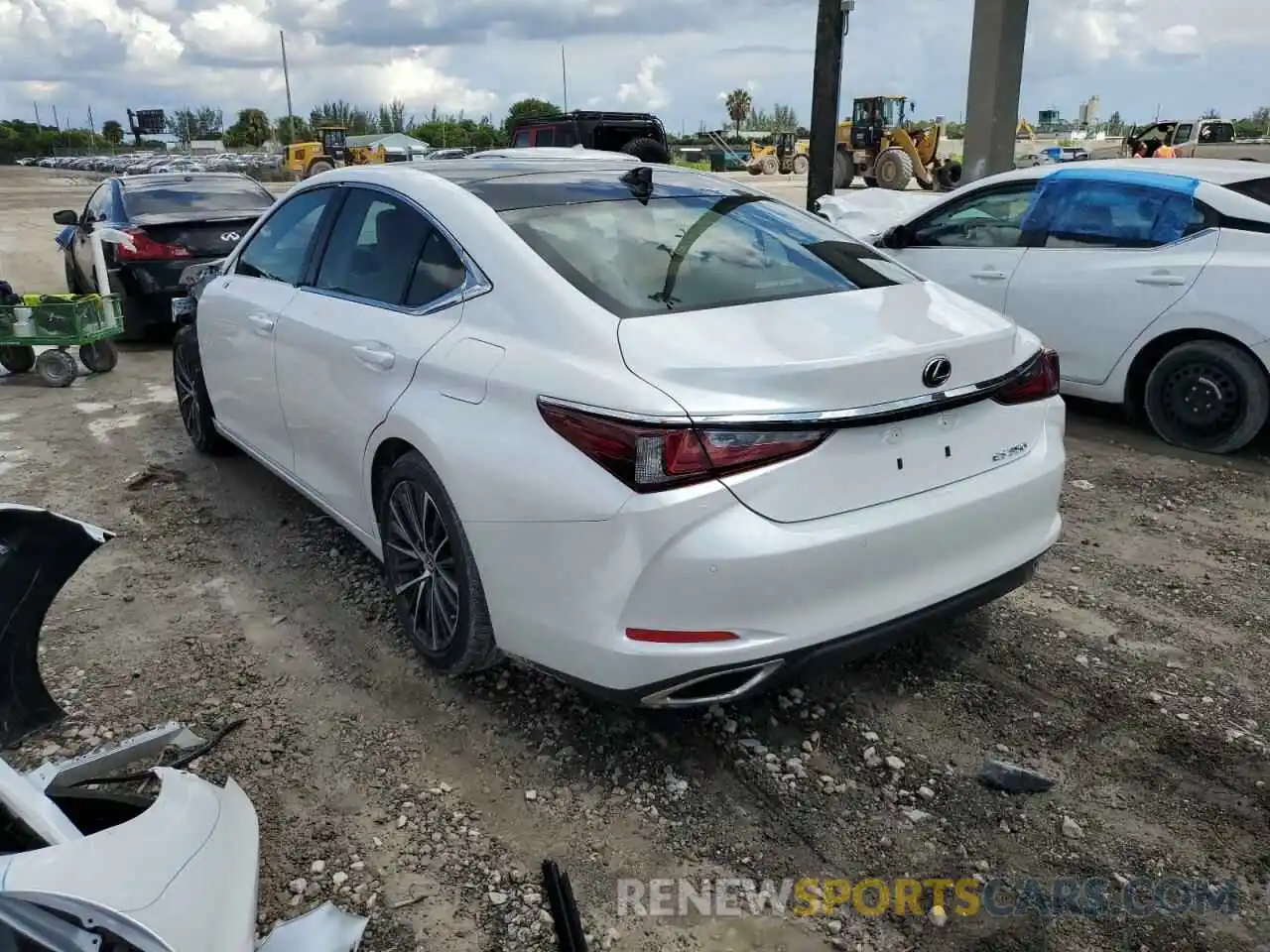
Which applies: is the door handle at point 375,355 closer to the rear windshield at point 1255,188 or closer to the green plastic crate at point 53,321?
the rear windshield at point 1255,188

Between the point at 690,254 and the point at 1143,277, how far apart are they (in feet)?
12.1

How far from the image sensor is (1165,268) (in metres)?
5.68

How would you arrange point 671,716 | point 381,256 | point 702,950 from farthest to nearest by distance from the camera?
Answer: point 381,256 < point 671,716 < point 702,950

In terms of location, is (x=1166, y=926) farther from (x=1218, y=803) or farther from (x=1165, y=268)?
(x=1165, y=268)

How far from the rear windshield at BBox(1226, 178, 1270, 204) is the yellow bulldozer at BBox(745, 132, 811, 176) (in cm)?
3733

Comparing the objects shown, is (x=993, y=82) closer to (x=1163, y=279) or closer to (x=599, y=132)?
(x=599, y=132)

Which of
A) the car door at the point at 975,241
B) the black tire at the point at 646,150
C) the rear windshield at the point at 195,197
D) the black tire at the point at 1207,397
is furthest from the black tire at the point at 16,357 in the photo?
the black tire at the point at 646,150

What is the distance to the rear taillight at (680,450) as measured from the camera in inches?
97.6

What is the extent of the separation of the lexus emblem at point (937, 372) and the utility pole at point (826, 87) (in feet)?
29.8

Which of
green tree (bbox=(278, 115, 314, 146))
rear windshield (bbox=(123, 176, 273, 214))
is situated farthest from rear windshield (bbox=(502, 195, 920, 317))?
green tree (bbox=(278, 115, 314, 146))

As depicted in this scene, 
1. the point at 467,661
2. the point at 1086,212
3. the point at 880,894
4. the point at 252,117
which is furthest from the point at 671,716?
the point at 252,117

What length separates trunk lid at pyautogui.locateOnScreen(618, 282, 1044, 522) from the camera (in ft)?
8.34

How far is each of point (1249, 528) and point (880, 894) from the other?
317 cm

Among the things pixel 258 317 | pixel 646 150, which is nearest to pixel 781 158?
pixel 646 150
